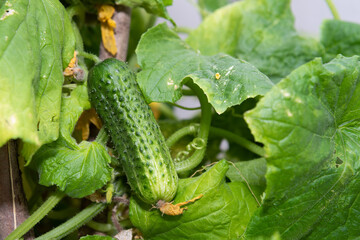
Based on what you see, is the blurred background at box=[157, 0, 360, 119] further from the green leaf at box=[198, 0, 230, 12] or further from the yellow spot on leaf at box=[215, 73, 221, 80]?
the yellow spot on leaf at box=[215, 73, 221, 80]

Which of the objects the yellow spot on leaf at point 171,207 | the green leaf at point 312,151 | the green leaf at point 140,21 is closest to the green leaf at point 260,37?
the green leaf at point 140,21

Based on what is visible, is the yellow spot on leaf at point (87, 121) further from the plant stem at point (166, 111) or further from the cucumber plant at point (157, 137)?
the plant stem at point (166, 111)

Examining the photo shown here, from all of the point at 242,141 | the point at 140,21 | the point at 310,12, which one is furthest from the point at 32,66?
the point at 310,12

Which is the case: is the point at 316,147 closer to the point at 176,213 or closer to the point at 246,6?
the point at 176,213

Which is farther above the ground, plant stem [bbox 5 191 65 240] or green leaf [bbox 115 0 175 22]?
green leaf [bbox 115 0 175 22]

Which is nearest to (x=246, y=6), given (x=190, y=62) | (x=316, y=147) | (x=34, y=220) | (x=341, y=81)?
(x=190, y=62)

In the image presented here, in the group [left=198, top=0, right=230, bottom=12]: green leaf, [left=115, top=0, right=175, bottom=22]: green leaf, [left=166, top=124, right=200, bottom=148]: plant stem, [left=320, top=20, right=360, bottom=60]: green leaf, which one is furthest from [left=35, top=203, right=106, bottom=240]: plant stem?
[left=198, top=0, right=230, bottom=12]: green leaf
